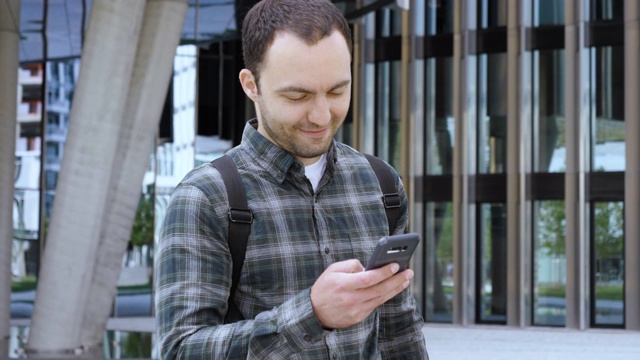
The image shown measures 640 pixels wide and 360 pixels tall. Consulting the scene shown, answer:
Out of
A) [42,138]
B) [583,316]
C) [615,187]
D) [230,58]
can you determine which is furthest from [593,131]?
[42,138]

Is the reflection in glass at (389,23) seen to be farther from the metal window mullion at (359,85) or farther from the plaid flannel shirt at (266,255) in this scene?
the plaid flannel shirt at (266,255)

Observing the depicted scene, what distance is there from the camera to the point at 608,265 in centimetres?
2789

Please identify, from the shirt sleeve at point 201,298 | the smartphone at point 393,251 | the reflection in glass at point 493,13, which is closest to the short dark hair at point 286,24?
the shirt sleeve at point 201,298

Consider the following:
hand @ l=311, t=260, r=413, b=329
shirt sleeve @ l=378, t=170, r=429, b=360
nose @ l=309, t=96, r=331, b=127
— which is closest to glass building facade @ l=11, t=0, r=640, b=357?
shirt sleeve @ l=378, t=170, r=429, b=360

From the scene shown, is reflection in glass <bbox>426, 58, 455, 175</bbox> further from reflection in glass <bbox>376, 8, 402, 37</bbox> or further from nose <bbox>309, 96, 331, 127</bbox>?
nose <bbox>309, 96, 331, 127</bbox>

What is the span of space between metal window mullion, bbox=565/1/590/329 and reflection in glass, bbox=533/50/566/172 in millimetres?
337

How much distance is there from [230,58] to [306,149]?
33.7 metres

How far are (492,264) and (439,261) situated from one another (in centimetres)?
173

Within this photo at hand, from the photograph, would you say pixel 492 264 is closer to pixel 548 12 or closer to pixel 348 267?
pixel 548 12

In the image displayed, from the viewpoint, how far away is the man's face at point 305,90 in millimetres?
2312

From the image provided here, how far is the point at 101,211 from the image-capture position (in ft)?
61.3

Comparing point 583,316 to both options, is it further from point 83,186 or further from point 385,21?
point 83,186

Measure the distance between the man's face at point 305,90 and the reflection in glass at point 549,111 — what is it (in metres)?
27.1

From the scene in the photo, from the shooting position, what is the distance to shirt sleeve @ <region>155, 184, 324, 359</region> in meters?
2.22
